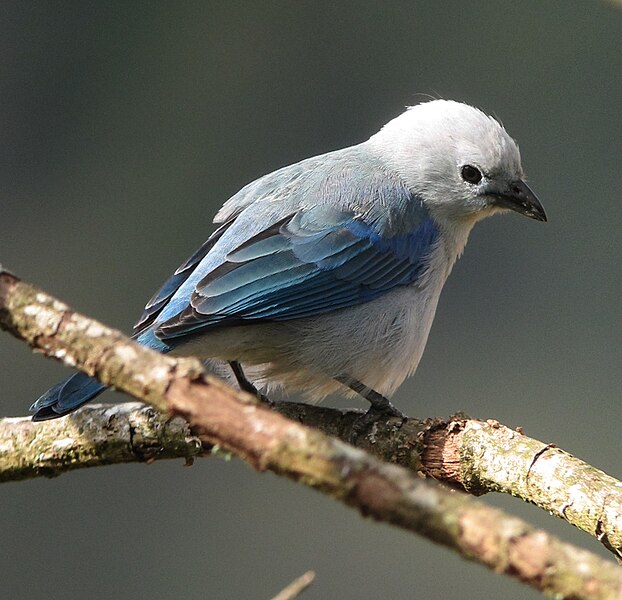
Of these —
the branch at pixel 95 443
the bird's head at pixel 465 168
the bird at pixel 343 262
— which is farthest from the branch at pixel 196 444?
the bird's head at pixel 465 168

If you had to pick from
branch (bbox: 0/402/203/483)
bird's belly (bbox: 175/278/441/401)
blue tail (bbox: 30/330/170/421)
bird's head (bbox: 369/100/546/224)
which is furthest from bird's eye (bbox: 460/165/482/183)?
blue tail (bbox: 30/330/170/421)

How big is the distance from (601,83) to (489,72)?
727 millimetres

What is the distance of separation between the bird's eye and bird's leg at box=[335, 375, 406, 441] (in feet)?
2.84

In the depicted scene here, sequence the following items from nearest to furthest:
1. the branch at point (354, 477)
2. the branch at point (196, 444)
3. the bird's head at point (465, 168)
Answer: the branch at point (354, 477) < the branch at point (196, 444) < the bird's head at point (465, 168)

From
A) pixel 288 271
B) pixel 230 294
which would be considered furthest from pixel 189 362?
pixel 288 271

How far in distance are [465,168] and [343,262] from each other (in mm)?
636

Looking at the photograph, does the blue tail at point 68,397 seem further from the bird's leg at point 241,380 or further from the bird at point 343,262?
the bird's leg at point 241,380

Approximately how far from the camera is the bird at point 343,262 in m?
2.93

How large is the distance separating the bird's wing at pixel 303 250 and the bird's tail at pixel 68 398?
0.28 m

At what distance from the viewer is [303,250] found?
3.10m

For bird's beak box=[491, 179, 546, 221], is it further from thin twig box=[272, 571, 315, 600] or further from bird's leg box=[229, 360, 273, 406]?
thin twig box=[272, 571, 315, 600]

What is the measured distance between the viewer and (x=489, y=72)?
6.21 meters

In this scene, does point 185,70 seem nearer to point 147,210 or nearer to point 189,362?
point 147,210

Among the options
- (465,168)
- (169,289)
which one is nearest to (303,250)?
(169,289)
